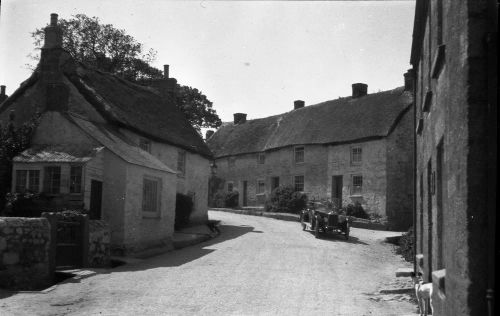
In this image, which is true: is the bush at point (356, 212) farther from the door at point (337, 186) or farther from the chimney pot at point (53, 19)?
the chimney pot at point (53, 19)

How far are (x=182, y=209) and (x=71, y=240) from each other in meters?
10.8

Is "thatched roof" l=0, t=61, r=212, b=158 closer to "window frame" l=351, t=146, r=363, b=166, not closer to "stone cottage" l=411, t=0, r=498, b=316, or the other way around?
"window frame" l=351, t=146, r=363, b=166

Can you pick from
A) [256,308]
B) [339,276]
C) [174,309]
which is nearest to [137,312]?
[174,309]

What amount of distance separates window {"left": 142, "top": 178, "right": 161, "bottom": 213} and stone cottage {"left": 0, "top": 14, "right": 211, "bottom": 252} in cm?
4

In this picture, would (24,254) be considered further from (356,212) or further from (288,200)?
(288,200)

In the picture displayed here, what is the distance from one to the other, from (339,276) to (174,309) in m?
5.63

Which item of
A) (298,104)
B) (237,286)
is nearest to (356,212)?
(298,104)

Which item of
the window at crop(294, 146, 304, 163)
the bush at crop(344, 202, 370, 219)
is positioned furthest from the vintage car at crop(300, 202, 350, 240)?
the window at crop(294, 146, 304, 163)

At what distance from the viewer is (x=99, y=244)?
15.6 meters

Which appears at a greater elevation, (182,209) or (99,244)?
(182,209)

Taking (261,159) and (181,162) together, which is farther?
(261,159)

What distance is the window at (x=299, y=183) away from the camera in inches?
1490

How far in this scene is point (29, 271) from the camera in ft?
42.7

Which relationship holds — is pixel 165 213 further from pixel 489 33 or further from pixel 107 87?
pixel 489 33
